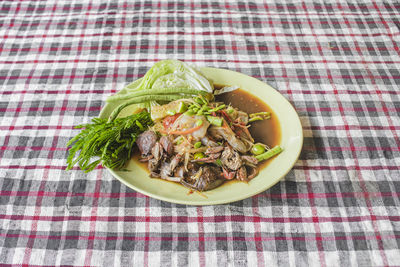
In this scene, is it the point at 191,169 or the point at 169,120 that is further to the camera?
the point at 169,120

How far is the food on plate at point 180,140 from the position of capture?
209 cm

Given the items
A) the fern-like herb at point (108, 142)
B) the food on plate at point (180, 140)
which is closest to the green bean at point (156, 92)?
the food on plate at point (180, 140)

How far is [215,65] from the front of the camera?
10.2 feet

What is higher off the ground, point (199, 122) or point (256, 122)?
point (199, 122)

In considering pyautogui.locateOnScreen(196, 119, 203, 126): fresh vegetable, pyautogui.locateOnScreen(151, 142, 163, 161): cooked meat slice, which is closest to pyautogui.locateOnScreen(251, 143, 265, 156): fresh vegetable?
pyautogui.locateOnScreen(196, 119, 203, 126): fresh vegetable

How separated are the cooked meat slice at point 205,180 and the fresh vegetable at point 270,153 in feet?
0.98

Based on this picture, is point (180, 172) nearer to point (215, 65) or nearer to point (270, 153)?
point (270, 153)

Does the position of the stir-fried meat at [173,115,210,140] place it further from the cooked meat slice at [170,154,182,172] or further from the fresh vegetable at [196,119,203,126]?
the cooked meat slice at [170,154,182,172]

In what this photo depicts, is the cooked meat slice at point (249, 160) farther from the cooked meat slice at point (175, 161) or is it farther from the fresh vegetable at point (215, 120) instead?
the cooked meat slice at point (175, 161)

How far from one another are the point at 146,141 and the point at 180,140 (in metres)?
0.21

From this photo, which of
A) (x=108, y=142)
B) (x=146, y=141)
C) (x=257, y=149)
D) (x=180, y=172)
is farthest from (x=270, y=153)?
(x=108, y=142)

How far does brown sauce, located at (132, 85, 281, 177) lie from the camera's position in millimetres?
2303

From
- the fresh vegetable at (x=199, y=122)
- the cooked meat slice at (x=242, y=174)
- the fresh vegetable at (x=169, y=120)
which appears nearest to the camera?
the cooked meat slice at (x=242, y=174)

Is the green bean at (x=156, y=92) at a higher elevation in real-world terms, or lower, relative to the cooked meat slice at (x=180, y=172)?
higher
